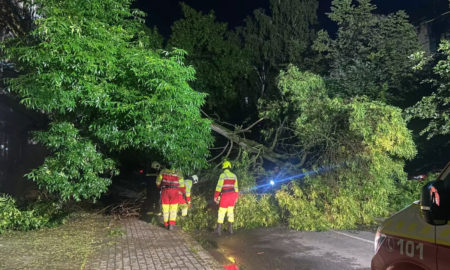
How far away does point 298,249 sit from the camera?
22.5ft

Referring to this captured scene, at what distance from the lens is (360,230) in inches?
334

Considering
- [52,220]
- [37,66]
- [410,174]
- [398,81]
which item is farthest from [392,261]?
[410,174]

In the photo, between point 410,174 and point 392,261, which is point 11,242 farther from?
point 410,174

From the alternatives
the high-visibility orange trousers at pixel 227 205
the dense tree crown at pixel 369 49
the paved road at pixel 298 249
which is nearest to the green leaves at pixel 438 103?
the dense tree crown at pixel 369 49

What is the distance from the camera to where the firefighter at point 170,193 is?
27.5 feet

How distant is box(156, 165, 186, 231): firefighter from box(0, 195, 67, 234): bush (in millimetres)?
2569

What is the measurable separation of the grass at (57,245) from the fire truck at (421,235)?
13.8 ft

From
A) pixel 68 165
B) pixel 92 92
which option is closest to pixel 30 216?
pixel 68 165

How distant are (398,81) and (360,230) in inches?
361

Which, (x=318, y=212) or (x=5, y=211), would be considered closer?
(x=5, y=211)

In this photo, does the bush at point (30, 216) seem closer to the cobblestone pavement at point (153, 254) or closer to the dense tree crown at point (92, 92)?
the dense tree crown at point (92, 92)

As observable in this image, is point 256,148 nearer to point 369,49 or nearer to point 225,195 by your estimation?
point 225,195

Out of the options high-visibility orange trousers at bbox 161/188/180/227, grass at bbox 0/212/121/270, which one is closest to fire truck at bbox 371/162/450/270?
grass at bbox 0/212/121/270

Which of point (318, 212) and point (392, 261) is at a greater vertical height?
point (392, 261)
